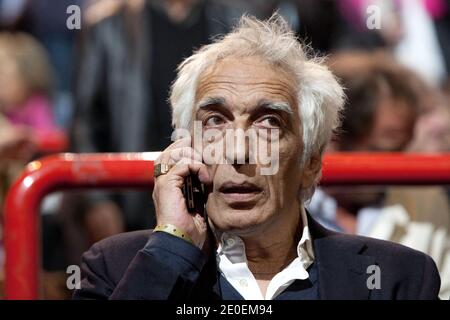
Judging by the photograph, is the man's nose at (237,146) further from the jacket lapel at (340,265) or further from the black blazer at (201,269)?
the jacket lapel at (340,265)

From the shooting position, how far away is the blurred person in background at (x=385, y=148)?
13.2 ft

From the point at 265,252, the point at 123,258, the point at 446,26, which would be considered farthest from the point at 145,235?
the point at 446,26

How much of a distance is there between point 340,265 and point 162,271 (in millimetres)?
517

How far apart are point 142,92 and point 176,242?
234 cm

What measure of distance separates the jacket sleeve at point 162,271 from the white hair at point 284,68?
14.3 inches

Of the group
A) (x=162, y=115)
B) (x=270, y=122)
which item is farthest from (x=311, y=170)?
(x=162, y=115)

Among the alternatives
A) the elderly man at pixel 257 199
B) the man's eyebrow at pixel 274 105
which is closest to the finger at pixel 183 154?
the elderly man at pixel 257 199

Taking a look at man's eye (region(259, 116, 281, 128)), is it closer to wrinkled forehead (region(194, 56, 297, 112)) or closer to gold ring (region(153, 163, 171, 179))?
wrinkled forehead (region(194, 56, 297, 112))

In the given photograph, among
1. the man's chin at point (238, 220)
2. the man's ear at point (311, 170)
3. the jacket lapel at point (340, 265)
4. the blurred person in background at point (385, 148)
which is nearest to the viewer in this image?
the man's chin at point (238, 220)

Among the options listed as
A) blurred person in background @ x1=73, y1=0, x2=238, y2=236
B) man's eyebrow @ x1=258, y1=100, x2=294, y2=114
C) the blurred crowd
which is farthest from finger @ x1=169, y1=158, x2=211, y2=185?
blurred person in background @ x1=73, y1=0, x2=238, y2=236

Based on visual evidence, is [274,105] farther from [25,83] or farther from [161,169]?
[25,83]

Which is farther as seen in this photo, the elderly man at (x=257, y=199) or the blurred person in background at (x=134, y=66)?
the blurred person in background at (x=134, y=66)

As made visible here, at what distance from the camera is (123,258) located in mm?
3082
